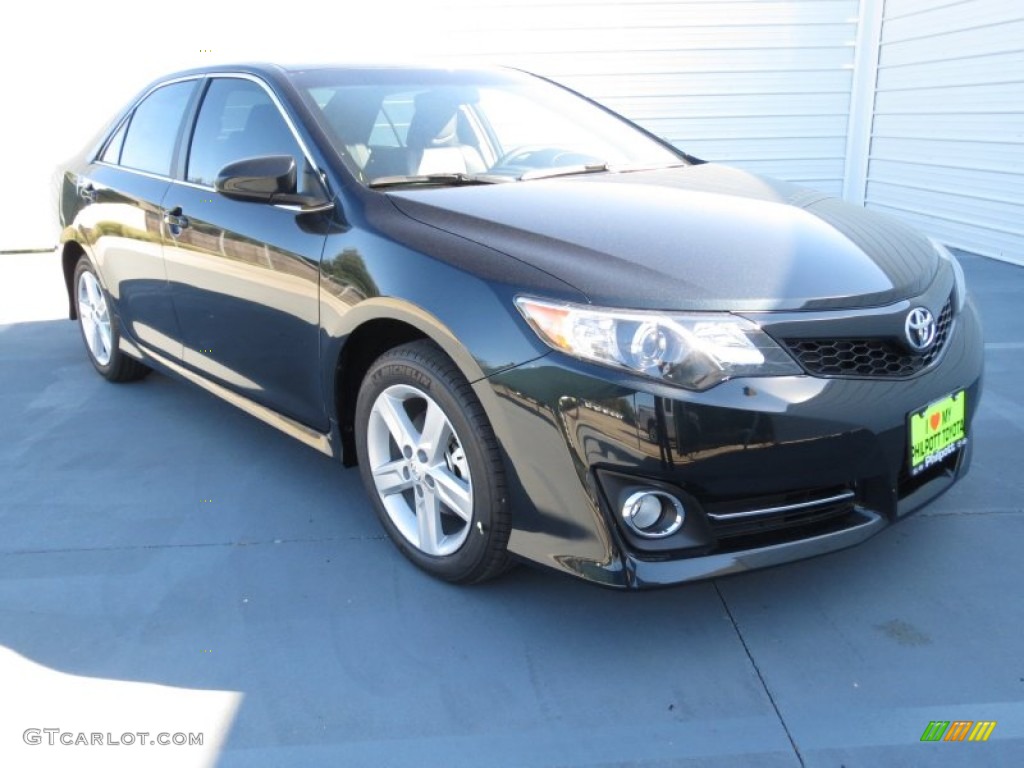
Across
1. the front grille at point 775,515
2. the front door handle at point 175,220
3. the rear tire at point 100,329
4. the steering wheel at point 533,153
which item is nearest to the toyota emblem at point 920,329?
the front grille at point 775,515

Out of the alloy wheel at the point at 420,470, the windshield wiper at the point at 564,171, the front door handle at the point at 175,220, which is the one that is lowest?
the alloy wheel at the point at 420,470

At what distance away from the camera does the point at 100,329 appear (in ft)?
15.2

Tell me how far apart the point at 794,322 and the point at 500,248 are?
759 mm

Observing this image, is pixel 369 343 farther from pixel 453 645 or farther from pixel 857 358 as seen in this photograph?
pixel 857 358

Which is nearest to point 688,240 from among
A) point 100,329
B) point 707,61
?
point 100,329

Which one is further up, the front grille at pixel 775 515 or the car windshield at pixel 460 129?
the car windshield at pixel 460 129

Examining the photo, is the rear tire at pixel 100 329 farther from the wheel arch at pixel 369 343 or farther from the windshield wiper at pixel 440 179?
the windshield wiper at pixel 440 179

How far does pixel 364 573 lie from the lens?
2799 mm

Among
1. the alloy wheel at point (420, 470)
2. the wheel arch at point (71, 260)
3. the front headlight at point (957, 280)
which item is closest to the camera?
the alloy wheel at point (420, 470)

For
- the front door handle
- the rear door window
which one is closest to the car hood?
the front door handle

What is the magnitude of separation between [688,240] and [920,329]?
636mm

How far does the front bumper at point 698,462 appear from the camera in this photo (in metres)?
2.08

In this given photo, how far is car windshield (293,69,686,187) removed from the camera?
3006mm

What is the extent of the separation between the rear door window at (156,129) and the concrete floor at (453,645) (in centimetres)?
140
